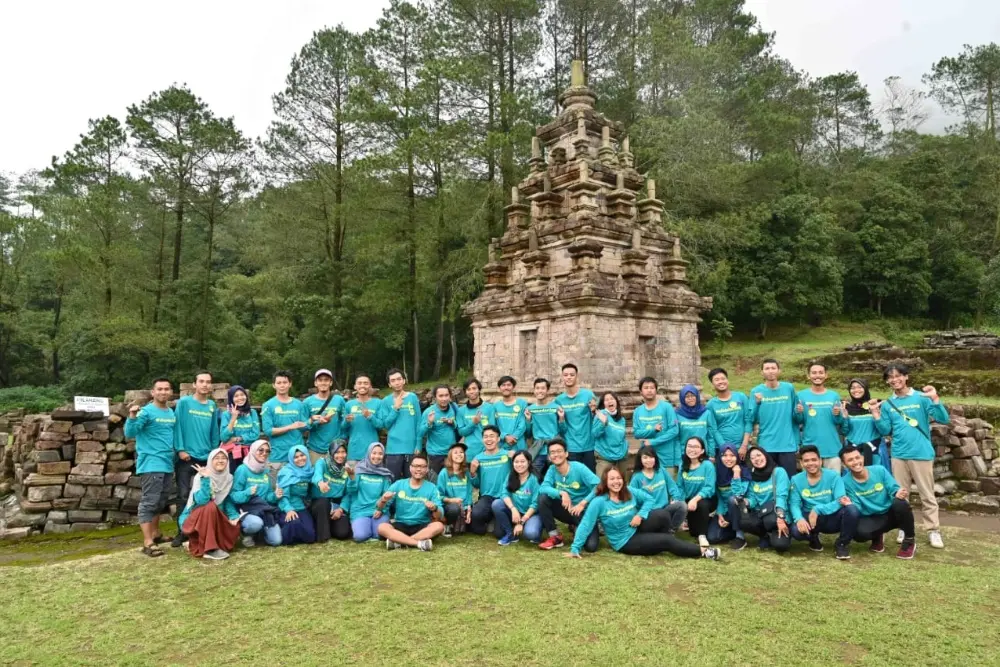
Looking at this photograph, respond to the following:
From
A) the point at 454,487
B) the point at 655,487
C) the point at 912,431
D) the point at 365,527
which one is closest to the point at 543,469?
the point at 454,487

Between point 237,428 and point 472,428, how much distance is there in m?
2.76

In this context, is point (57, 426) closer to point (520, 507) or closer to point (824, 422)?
point (520, 507)

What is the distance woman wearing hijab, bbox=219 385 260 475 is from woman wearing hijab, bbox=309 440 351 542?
1.02m

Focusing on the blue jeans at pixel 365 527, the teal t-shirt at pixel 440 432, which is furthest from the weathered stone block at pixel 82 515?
the teal t-shirt at pixel 440 432

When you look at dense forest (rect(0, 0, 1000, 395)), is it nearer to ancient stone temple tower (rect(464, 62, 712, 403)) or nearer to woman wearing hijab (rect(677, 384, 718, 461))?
ancient stone temple tower (rect(464, 62, 712, 403))

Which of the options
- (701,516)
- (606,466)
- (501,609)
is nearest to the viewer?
(501,609)

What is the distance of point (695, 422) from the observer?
21.6ft

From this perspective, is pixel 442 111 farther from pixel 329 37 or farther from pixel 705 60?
pixel 705 60

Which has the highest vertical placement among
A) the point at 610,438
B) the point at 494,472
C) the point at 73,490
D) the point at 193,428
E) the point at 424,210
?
the point at 424,210

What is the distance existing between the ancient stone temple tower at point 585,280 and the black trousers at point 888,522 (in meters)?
5.31

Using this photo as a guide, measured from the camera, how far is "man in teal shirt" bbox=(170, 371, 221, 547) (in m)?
6.45

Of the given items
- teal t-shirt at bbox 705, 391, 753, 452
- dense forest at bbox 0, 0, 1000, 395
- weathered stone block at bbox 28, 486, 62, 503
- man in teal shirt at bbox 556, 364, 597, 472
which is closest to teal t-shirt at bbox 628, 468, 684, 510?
man in teal shirt at bbox 556, 364, 597, 472

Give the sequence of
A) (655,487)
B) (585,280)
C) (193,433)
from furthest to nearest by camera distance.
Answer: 1. (585,280)
2. (193,433)
3. (655,487)

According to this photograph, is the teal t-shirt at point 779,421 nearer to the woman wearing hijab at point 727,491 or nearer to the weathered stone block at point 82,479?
the woman wearing hijab at point 727,491
